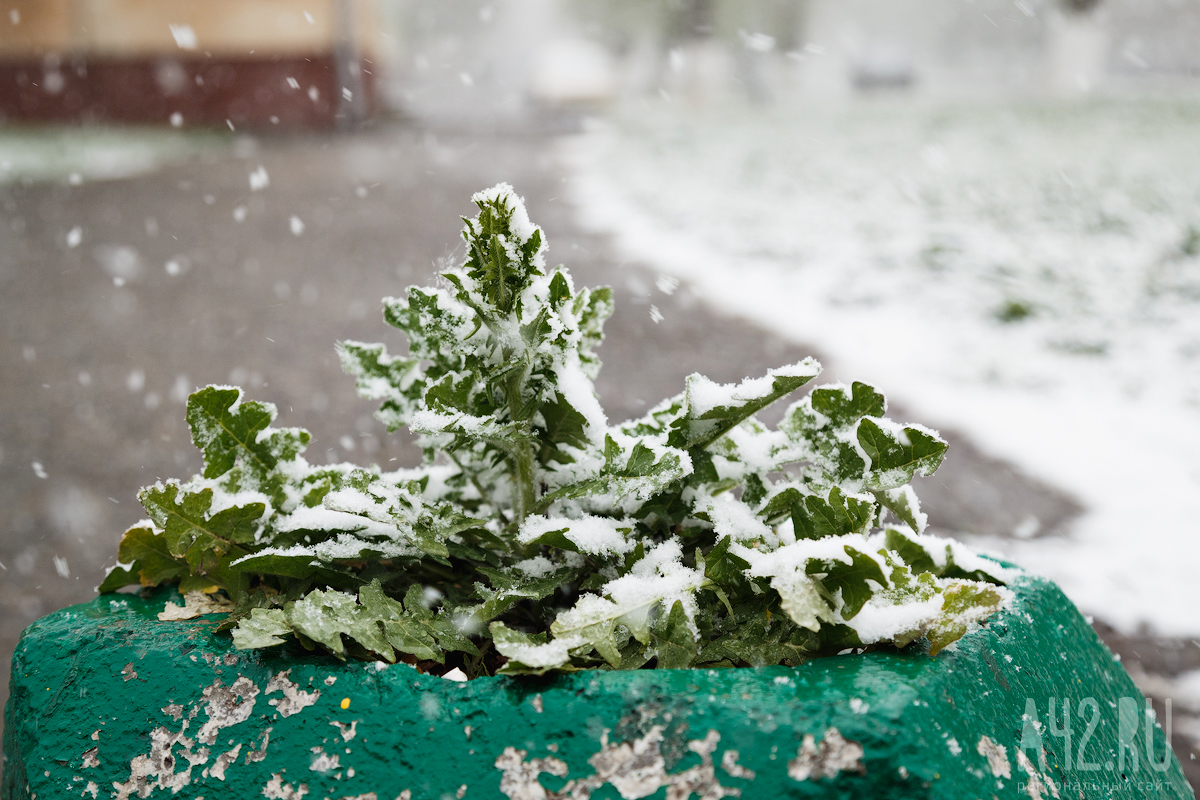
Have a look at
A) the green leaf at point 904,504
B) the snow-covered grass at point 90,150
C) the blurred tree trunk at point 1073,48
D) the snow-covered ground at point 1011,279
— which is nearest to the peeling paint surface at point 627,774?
the green leaf at point 904,504

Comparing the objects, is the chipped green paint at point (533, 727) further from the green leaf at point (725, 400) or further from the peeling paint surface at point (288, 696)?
the green leaf at point (725, 400)

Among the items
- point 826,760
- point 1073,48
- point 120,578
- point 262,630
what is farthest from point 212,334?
point 1073,48

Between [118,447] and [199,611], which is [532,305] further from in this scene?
[118,447]

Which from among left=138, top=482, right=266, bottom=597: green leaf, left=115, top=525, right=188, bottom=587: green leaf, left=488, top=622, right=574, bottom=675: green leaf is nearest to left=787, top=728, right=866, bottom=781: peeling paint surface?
left=488, top=622, right=574, bottom=675: green leaf

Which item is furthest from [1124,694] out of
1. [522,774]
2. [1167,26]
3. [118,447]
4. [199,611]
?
[1167,26]

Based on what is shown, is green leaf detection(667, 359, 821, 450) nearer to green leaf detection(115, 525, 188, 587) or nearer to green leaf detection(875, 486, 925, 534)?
green leaf detection(875, 486, 925, 534)
